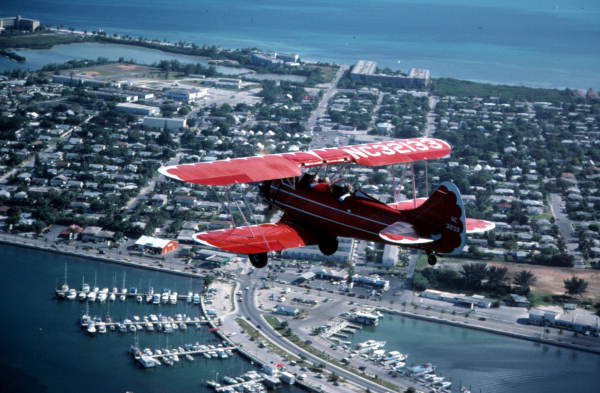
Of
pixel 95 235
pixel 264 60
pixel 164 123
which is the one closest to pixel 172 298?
pixel 95 235

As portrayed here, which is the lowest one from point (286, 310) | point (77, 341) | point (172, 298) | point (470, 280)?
point (77, 341)

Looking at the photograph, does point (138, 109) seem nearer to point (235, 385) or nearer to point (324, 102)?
point (324, 102)

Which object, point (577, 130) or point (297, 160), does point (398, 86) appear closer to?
point (577, 130)

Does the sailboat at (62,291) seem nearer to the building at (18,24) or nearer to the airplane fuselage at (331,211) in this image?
the airplane fuselage at (331,211)

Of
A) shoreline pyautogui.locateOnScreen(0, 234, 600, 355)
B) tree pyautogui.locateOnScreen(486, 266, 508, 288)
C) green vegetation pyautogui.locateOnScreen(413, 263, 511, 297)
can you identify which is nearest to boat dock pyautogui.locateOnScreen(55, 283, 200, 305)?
shoreline pyautogui.locateOnScreen(0, 234, 600, 355)

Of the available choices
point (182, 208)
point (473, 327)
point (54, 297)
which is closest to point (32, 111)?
point (182, 208)

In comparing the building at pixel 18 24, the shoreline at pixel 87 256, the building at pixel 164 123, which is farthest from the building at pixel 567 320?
the building at pixel 18 24
